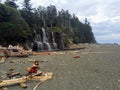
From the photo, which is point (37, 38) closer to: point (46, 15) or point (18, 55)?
point (18, 55)

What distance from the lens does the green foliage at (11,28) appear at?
203ft

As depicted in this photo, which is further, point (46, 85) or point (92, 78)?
point (92, 78)

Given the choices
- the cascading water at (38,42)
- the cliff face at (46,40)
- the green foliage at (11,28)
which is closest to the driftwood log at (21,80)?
the green foliage at (11,28)

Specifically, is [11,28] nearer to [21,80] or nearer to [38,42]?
[38,42]

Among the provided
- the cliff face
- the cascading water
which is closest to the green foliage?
the cascading water

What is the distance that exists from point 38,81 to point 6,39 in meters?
45.4

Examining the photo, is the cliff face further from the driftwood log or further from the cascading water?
the driftwood log

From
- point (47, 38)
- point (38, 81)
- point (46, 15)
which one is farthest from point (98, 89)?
point (46, 15)

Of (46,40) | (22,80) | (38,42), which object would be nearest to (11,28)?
(38,42)

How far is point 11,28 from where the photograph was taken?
2475 inches

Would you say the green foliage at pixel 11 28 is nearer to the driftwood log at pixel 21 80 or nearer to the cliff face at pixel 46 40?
the cliff face at pixel 46 40

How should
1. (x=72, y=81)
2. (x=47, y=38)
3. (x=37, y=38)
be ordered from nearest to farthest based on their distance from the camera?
(x=72, y=81) < (x=37, y=38) < (x=47, y=38)

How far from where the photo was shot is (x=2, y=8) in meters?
66.9

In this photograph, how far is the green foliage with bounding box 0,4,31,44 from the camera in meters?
62.0
